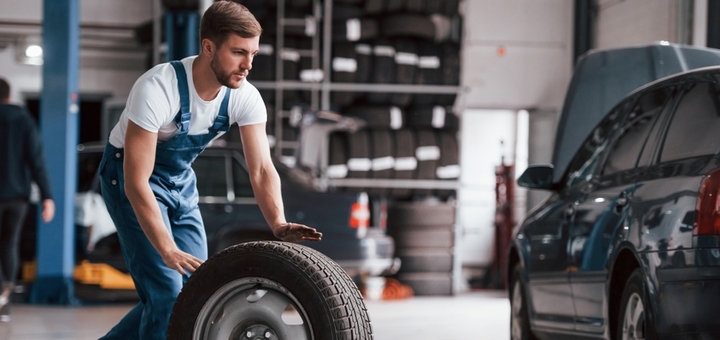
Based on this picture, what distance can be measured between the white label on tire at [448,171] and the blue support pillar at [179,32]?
10.9 feet

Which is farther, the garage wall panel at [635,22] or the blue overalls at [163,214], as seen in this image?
the garage wall panel at [635,22]

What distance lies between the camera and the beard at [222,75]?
337cm

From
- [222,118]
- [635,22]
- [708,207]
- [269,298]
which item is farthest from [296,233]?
[635,22]

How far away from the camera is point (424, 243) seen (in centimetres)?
1243

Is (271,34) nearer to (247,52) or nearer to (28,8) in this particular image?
(28,8)

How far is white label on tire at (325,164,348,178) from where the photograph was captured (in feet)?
40.5

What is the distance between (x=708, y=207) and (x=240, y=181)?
666 cm

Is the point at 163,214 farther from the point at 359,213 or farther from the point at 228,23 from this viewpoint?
the point at 359,213

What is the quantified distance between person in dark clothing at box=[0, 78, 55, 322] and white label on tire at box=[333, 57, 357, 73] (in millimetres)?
4772

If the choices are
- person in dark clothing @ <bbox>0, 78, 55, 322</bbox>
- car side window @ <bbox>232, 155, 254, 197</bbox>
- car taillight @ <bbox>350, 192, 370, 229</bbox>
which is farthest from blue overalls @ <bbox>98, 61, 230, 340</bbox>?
car taillight @ <bbox>350, 192, 370, 229</bbox>

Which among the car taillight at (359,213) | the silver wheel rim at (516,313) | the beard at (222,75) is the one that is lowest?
the silver wheel rim at (516,313)

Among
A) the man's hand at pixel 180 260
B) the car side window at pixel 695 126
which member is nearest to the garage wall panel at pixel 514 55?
the car side window at pixel 695 126

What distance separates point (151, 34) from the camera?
13234mm

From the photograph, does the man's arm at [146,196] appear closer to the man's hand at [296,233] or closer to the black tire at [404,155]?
the man's hand at [296,233]
